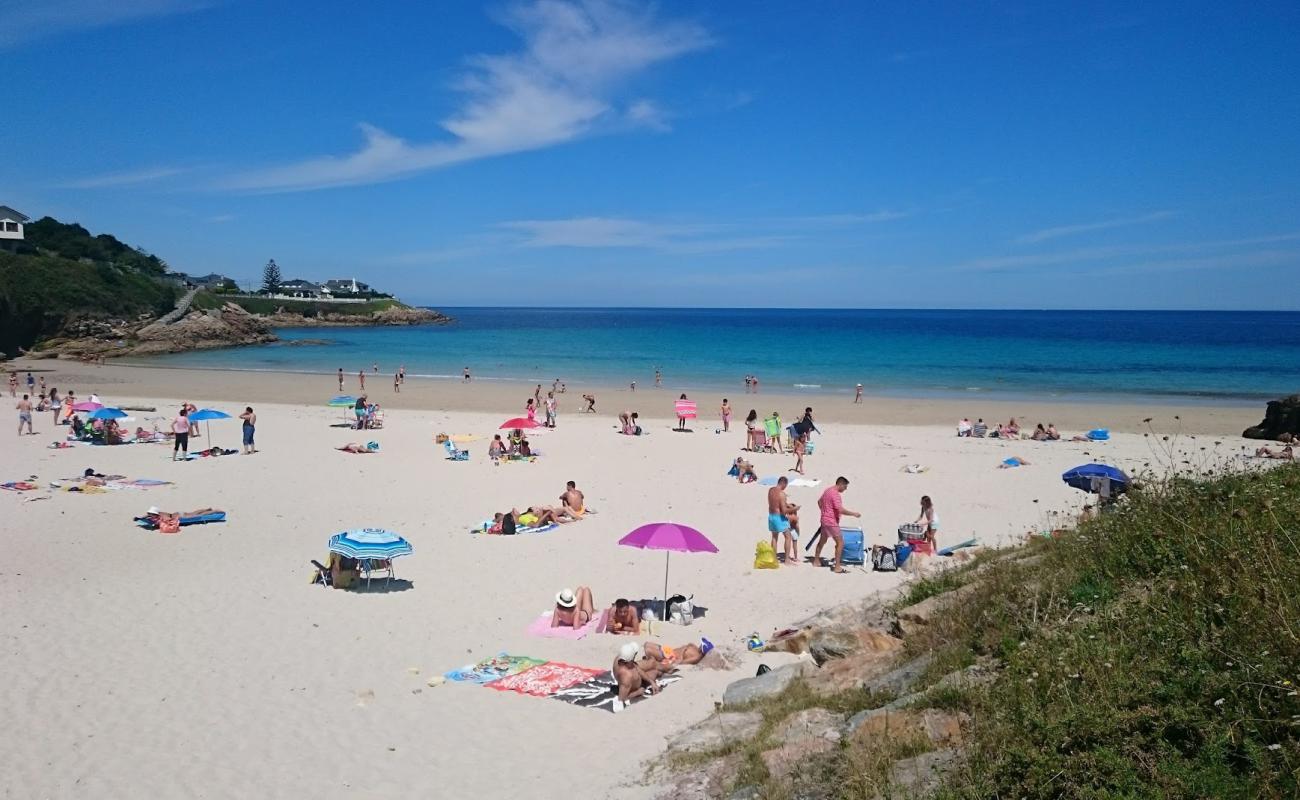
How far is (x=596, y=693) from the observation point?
329 inches

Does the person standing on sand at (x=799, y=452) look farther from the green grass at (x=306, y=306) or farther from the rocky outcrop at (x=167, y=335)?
the green grass at (x=306, y=306)

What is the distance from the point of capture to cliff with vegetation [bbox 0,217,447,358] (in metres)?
63.8

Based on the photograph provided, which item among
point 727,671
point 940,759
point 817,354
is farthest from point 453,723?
point 817,354

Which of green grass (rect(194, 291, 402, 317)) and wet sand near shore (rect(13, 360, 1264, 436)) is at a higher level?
green grass (rect(194, 291, 402, 317))

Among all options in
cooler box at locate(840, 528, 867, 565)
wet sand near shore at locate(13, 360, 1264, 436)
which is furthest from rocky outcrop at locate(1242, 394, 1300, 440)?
cooler box at locate(840, 528, 867, 565)

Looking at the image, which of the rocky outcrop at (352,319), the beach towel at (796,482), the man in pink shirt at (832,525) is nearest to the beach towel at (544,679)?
the man in pink shirt at (832,525)

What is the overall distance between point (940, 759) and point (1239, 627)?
178 centimetres

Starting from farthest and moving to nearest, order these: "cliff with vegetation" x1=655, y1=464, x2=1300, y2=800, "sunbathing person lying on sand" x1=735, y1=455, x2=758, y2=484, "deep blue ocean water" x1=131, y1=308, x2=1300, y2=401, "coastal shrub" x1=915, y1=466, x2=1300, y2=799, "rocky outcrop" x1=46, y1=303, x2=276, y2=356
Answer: "rocky outcrop" x1=46, y1=303, x2=276, y2=356
"deep blue ocean water" x1=131, y1=308, x2=1300, y2=401
"sunbathing person lying on sand" x1=735, y1=455, x2=758, y2=484
"cliff with vegetation" x1=655, y1=464, x2=1300, y2=800
"coastal shrub" x1=915, y1=466, x2=1300, y2=799

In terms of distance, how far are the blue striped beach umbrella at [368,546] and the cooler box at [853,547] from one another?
22.0ft

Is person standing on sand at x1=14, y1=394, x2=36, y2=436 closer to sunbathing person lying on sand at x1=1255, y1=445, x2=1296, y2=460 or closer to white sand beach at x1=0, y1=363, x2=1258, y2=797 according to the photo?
white sand beach at x1=0, y1=363, x2=1258, y2=797

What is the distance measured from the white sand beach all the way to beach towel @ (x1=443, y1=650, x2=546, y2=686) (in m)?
0.25

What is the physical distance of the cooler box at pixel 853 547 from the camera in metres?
13.1

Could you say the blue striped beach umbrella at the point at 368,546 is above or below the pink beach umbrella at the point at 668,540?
below

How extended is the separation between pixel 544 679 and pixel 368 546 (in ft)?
13.0
